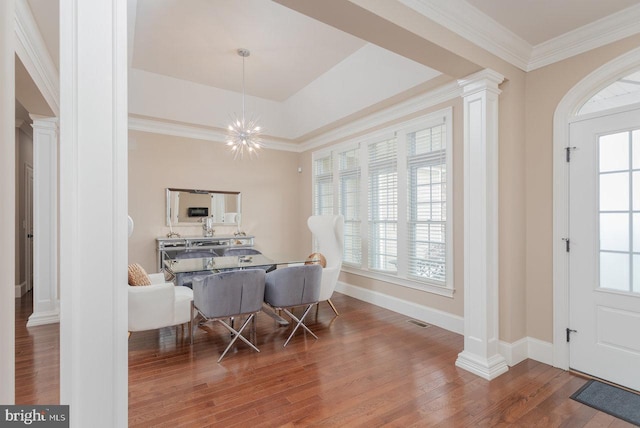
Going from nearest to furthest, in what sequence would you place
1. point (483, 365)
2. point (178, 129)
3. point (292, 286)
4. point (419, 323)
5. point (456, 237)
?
point (483, 365), point (292, 286), point (456, 237), point (419, 323), point (178, 129)

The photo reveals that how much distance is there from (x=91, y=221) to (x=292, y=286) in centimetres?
244

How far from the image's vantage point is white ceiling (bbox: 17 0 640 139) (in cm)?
249

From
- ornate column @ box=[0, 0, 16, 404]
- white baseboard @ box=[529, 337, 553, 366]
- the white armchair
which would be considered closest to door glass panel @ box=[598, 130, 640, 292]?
white baseboard @ box=[529, 337, 553, 366]

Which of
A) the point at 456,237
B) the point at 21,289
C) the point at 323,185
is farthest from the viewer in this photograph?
the point at 323,185

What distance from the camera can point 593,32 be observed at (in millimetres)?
2648

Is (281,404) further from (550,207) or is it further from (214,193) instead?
(214,193)

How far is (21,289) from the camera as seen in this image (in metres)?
5.32

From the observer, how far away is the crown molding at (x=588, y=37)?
97.6 inches

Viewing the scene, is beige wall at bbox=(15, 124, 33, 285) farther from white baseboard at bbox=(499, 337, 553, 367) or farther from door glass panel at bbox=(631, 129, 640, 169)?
door glass panel at bbox=(631, 129, 640, 169)

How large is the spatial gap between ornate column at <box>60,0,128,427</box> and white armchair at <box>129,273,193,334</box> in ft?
6.54

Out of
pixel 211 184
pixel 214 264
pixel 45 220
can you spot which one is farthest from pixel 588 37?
pixel 45 220

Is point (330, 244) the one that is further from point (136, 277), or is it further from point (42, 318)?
point (42, 318)

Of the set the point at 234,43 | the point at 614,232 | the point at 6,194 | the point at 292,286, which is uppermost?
the point at 234,43

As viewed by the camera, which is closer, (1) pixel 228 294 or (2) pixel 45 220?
(1) pixel 228 294
